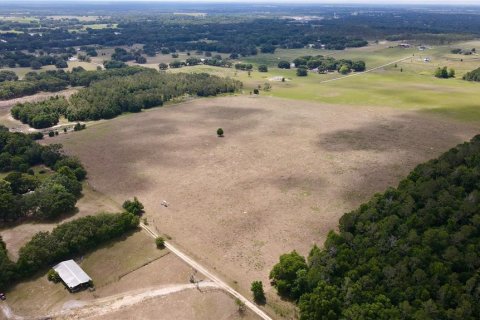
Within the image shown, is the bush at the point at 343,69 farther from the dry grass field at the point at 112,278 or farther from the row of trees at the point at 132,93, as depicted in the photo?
the dry grass field at the point at 112,278

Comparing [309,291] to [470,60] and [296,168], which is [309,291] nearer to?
[296,168]

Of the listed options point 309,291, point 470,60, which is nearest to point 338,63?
point 470,60

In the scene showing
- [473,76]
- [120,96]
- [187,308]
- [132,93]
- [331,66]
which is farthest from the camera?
[331,66]

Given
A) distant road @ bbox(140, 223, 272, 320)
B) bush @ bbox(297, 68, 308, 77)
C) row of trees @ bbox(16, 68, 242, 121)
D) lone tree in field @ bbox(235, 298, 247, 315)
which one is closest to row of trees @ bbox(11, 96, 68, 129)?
row of trees @ bbox(16, 68, 242, 121)

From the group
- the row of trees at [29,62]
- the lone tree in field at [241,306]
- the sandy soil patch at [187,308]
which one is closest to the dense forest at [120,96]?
the row of trees at [29,62]

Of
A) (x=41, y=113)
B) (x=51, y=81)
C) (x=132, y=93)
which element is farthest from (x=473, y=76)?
(x=51, y=81)

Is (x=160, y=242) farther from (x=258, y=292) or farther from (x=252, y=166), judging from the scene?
(x=252, y=166)
